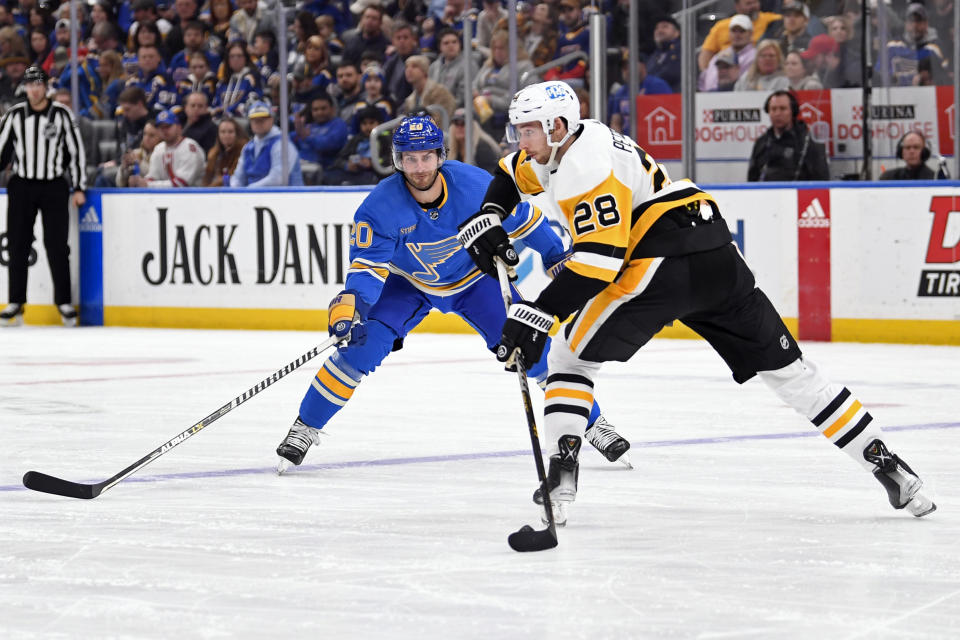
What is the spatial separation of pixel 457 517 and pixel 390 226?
1096mm

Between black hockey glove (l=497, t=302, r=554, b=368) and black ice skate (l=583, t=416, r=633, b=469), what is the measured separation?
42.0 inches

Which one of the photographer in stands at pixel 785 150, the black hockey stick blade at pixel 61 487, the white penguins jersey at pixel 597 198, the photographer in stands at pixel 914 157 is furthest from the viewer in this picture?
the photographer in stands at pixel 785 150

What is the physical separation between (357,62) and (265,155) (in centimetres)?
95

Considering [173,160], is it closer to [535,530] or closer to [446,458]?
[446,458]

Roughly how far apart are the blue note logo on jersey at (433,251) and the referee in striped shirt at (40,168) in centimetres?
654

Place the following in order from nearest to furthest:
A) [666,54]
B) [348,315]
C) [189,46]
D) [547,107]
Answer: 1. [547,107]
2. [348,315]
3. [666,54]
4. [189,46]

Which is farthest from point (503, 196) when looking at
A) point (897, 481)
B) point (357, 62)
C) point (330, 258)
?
point (357, 62)

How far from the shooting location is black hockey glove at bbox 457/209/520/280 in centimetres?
398

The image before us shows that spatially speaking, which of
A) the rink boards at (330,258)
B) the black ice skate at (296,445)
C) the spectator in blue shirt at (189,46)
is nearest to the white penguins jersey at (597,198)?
Answer: the black ice skate at (296,445)

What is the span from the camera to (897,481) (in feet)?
12.3

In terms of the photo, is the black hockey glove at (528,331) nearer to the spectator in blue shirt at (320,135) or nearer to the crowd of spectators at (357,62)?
the crowd of spectators at (357,62)

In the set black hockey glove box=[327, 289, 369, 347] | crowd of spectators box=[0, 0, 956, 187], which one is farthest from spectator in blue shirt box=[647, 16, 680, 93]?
black hockey glove box=[327, 289, 369, 347]

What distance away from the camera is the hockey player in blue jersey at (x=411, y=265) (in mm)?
4531

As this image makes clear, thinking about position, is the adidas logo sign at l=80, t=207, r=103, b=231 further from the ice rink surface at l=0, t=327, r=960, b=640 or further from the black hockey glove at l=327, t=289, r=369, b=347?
the black hockey glove at l=327, t=289, r=369, b=347
